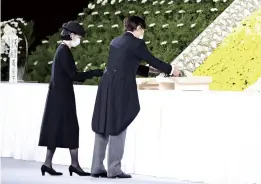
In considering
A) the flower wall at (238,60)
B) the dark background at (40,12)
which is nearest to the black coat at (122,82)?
the flower wall at (238,60)

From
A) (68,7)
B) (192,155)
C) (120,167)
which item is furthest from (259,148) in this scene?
(68,7)

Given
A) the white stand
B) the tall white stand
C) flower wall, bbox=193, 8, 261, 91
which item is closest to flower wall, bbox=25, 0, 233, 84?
flower wall, bbox=193, 8, 261, 91

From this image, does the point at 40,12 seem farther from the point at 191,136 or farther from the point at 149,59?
the point at 191,136

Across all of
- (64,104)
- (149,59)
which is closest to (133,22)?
(149,59)

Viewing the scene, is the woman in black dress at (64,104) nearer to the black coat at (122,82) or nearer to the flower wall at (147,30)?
the black coat at (122,82)

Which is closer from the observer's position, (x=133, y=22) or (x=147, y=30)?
(x=133, y=22)

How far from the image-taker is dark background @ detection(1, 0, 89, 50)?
1400cm

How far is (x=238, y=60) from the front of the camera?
10.6 metres

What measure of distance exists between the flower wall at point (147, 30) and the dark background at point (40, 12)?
0.61 feet

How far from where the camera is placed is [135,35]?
6.75 metres

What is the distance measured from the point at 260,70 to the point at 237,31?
1300 mm

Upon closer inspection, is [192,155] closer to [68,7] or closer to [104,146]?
[104,146]

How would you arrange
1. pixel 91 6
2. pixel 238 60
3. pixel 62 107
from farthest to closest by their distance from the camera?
pixel 91 6
pixel 238 60
pixel 62 107

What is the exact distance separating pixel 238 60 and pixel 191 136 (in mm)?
4057
